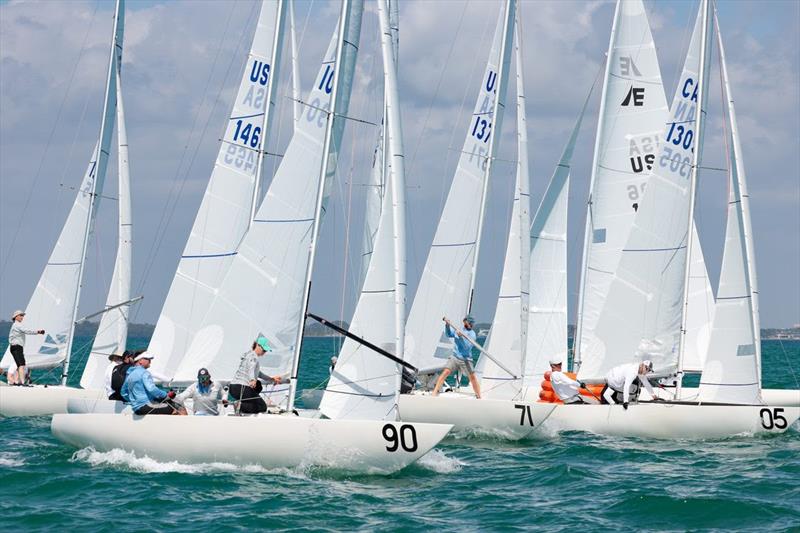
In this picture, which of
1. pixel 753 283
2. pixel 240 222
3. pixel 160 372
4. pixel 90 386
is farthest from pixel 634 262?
pixel 90 386

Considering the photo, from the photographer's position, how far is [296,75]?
2400 cm

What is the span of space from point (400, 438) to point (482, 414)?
15.4 ft

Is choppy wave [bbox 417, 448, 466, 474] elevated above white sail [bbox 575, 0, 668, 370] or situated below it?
below

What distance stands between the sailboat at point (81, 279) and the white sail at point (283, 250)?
8.05m

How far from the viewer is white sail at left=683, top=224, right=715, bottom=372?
24469mm

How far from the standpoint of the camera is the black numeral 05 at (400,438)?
13.8 m

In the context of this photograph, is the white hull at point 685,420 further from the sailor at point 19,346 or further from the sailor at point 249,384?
the sailor at point 19,346

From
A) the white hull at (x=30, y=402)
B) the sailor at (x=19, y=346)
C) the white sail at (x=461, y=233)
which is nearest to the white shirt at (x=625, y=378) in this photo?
the white sail at (x=461, y=233)

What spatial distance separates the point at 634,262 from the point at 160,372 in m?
8.13

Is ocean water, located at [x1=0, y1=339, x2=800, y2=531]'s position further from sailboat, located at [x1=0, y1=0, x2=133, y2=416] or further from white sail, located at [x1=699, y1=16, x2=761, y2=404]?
sailboat, located at [x1=0, y1=0, x2=133, y2=416]

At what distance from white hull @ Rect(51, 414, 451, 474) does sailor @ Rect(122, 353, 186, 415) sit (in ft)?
1.15

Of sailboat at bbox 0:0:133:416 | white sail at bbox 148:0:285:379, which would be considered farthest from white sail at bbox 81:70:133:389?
white sail at bbox 148:0:285:379

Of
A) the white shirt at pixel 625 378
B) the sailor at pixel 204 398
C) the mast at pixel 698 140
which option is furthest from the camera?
the mast at pixel 698 140

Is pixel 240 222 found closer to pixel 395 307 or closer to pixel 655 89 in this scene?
pixel 395 307
